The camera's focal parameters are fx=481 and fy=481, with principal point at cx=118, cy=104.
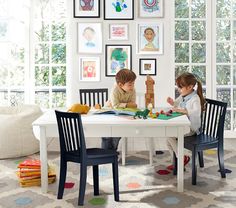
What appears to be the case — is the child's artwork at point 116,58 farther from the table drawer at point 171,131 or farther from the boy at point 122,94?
the table drawer at point 171,131

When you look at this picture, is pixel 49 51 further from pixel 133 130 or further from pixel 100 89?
pixel 133 130

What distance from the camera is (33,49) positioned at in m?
6.41

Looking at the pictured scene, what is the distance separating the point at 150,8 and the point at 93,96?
4.65ft

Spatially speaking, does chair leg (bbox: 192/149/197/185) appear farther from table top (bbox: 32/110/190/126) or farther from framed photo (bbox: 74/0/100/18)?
framed photo (bbox: 74/0/100/18)

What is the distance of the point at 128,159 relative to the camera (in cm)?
535

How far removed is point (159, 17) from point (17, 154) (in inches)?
99.6

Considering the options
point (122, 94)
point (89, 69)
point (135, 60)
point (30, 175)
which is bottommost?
point (30, 175)

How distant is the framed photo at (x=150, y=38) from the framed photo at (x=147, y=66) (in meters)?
0.12

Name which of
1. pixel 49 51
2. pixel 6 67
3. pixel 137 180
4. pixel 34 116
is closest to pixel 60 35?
pixel 49 51

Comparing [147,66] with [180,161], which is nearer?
[180,161]

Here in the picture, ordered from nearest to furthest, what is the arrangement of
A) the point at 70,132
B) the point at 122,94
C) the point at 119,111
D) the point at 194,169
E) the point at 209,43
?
the point at 70,132 → the point at 194,169 → the point at 119,111 → the point at 122,94 → the point at 209,43

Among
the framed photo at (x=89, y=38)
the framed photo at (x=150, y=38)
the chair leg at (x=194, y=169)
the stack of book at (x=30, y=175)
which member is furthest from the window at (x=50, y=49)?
the chair leg at (x=194, y=169)

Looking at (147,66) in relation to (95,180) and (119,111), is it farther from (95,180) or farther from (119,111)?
(95,180)

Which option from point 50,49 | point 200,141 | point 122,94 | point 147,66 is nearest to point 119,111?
point 122,94
